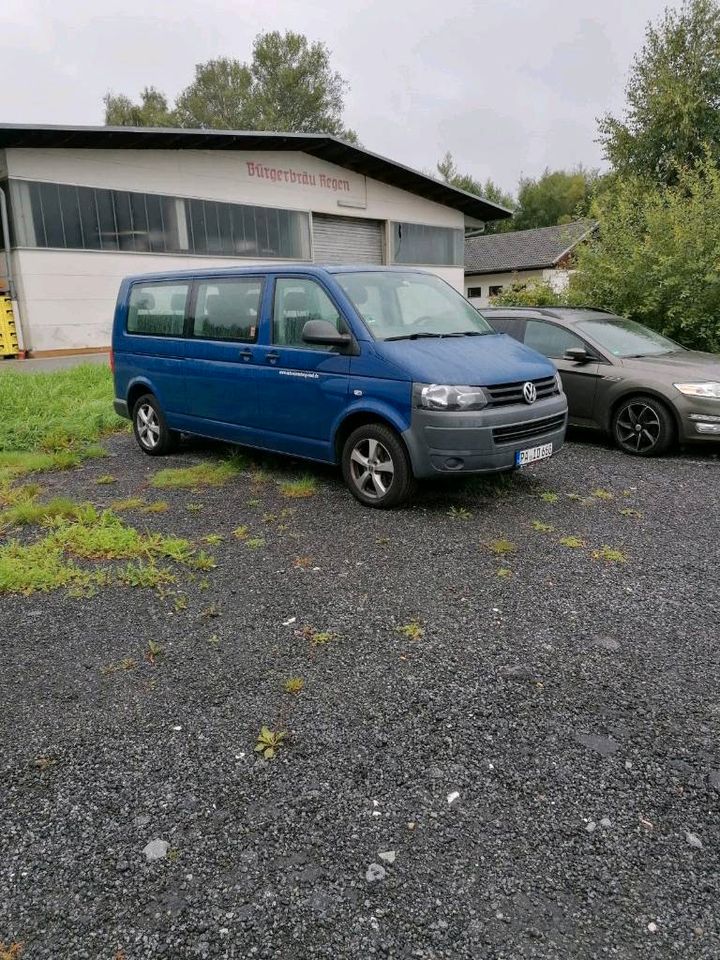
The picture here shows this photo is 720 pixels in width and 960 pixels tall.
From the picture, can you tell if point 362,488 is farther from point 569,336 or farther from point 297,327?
point 569,336

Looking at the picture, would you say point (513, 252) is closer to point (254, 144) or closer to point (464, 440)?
point (254, 144)

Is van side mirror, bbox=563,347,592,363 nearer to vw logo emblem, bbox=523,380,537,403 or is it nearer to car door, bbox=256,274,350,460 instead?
vw logo emblem, bbox=523,380,537,403

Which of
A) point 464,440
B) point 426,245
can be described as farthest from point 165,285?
point 426,245

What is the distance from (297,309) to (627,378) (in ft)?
12.8

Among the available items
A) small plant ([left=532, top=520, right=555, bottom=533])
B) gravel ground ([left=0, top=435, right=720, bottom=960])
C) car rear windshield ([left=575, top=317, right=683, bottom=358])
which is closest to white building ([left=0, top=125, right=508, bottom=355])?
car rear windshield ([left=575, top=317, right=683, bottom=358])

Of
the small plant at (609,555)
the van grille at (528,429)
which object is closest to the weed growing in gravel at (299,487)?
the van grille at (528,429)

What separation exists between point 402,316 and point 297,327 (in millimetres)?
929

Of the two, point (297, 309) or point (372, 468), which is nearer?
point (372, 468)

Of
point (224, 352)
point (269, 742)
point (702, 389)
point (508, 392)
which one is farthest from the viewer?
point (702, 389)

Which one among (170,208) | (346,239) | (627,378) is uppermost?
(170,208)

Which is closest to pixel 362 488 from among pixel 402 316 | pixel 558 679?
pixel 402 316

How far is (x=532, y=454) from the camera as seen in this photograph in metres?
5.90

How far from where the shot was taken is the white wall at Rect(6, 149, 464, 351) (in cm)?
1811

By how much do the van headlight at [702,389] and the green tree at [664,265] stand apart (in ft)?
13.8
